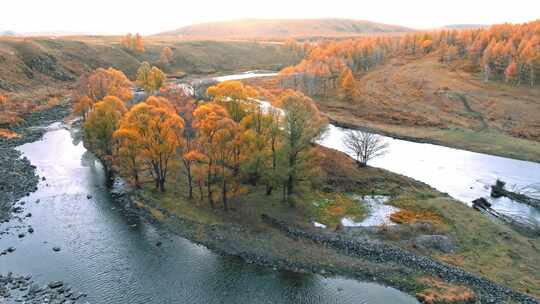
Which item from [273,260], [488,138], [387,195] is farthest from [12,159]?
[488,138]

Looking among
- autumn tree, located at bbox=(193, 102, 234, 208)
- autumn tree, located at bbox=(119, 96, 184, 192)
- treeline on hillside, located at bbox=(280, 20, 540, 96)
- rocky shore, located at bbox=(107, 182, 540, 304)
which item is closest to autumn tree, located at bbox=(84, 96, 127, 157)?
autumn tree, located at bbox=(119, 96, 184, 192)

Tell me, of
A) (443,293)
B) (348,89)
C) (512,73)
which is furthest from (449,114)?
(443,293)

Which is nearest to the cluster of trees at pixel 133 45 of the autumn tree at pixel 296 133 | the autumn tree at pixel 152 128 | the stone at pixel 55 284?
the autumn tree at pixel 152 128

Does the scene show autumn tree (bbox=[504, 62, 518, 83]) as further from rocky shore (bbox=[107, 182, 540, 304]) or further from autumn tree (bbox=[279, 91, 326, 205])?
rocky shore (bbox=[107, 182, 540, 304])

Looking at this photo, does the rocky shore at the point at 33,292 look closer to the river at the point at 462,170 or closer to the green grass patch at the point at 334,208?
the green grass patch at the point at 334,208

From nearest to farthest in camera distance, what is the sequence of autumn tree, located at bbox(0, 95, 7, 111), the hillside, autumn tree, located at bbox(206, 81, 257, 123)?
autumn tree, located at bbox(206, 81, 257, 123)
autumn tree, located at bbox(0, 95, 7, 111)
the hillside
